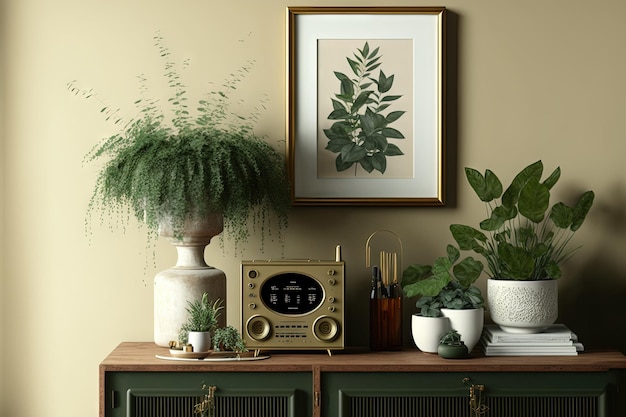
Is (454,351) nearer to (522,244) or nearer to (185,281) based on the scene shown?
(522,244)

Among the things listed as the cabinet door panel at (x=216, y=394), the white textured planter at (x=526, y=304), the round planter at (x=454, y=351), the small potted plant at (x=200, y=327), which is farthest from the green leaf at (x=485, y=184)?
the small potted plant at (x=200, y=327)

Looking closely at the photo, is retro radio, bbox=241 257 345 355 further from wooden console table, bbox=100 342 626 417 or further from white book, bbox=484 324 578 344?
white book, bbox=484 324 578 344

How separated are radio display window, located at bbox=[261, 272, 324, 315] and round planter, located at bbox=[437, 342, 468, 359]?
0.42 metres

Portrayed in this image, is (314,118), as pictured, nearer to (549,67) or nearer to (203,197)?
(203,197)

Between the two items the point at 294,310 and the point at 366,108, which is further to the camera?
the point at 366,108

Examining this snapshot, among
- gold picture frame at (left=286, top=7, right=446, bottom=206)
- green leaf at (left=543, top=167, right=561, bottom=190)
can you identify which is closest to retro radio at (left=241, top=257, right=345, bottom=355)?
gold picture frame at (left=286, top=7, right=446, bottom=206)

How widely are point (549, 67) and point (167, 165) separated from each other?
1.40 meters

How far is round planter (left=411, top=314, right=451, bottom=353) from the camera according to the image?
2.67m

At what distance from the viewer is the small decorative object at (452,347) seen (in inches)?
102

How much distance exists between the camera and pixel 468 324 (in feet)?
8.71

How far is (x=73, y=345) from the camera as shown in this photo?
9.79 ft

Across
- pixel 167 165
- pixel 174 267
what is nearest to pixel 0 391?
pixel 174 267

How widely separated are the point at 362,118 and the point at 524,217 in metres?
0.67

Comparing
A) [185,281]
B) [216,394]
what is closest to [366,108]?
[185,281]
